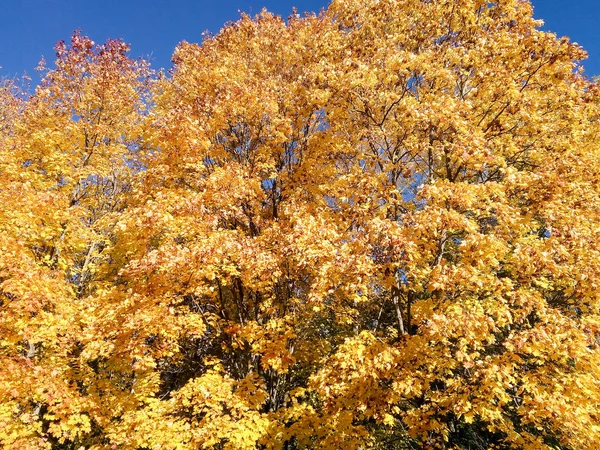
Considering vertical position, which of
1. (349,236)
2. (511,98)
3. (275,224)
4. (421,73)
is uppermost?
(421,73)

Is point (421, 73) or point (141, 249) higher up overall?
point (421, 73)

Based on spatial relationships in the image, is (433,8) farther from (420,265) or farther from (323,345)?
(323,345)

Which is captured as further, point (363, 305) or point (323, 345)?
point (363, 305)

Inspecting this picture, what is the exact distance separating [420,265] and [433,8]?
34.3 ft

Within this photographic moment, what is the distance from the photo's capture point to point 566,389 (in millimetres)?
8430

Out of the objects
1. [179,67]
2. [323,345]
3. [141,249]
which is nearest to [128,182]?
[179,67]

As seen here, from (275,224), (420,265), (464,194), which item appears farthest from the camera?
(275,224)

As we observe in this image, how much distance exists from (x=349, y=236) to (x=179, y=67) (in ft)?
57.4

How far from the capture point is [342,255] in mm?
10289

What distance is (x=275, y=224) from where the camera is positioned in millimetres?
14016

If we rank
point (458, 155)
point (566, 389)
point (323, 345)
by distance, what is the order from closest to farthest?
point (566, 389), point (458, 155), point (323, 345)

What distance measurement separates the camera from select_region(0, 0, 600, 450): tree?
376 inches

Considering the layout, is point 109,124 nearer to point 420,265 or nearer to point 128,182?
point 128,182

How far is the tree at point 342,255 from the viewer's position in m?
9.56
